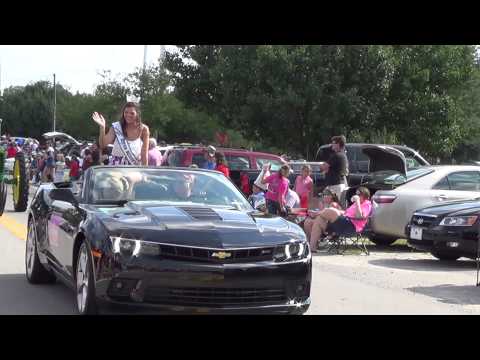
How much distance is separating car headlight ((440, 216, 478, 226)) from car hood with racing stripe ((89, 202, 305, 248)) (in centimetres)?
542

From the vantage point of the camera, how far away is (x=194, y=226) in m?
6.43

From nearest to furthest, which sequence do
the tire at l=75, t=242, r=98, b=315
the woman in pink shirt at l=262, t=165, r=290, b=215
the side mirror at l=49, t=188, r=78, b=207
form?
the tire at l=75, t=242, r=98, b=315
the side mirror at l=49, t=188, r=78, b=207
the woman in pink shirt at l=262, t=165, r=290, b=215

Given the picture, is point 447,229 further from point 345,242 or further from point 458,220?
point 345,242

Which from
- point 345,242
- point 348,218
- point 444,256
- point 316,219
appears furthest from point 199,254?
point 345,242

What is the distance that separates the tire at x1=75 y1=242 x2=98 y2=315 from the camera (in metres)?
6.42

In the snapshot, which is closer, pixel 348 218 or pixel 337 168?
pixel 348 218

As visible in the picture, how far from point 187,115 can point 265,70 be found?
86.4 feet

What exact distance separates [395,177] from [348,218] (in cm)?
172

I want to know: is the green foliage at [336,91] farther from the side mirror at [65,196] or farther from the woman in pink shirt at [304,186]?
the side mirror at [65,196]

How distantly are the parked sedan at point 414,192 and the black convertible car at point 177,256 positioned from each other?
6782mm

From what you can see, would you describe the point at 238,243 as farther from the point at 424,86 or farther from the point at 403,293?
the point at 424,86

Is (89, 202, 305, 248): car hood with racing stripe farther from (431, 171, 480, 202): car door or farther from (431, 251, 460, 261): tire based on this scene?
(431, 171, 480, 202): car door

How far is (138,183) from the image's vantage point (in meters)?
7.68

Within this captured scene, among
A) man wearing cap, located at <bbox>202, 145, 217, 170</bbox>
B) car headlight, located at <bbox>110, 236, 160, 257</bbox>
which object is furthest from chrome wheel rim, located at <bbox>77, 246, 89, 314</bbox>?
man wearing cap, located at <bbox>202, 145, 217, 170</bbox>
